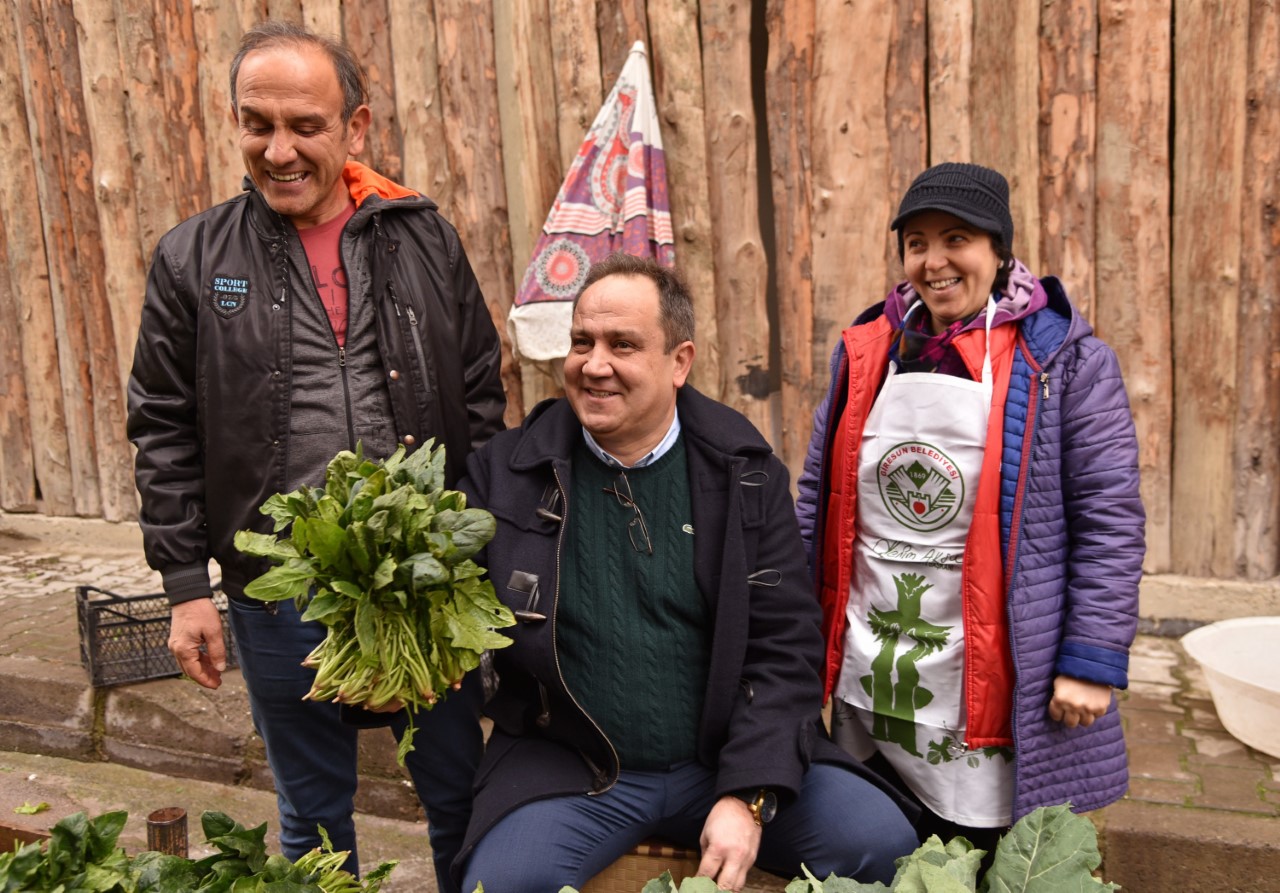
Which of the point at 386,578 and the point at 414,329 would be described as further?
the point at 414,329

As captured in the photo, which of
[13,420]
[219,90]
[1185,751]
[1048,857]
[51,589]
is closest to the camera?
[1048,857]

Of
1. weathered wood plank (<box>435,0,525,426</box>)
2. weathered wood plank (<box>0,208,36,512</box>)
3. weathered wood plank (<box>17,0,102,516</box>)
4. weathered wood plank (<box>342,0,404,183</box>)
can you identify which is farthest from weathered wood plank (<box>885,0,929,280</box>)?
weathered wood plank (<box>0,208,36,512</box>)

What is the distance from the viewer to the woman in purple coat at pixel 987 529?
2248 millimetres

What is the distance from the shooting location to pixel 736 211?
424 centimetres

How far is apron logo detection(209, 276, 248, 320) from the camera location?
8.18 ft

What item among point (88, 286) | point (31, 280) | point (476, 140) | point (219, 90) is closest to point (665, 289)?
point (476, 140)

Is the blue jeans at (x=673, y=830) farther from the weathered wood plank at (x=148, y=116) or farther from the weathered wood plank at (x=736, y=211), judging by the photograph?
the weathered wood plank at (x=148, y=116)

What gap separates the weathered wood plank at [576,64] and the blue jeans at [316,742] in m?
2.43

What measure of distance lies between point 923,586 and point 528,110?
2.77m

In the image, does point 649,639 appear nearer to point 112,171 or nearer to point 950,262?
point 950,262

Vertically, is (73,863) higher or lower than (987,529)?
lower

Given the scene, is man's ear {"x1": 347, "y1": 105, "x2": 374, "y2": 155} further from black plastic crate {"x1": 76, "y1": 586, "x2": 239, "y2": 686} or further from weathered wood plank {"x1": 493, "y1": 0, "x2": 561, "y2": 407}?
black plastic crate {"x1": 76, "y1": 586, "x2": 239, "y2": 686}

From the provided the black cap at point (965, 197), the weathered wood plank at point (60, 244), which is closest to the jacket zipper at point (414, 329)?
the black cap at point (965, 197)

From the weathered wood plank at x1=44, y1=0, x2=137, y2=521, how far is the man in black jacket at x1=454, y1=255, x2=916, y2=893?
3.88 m
